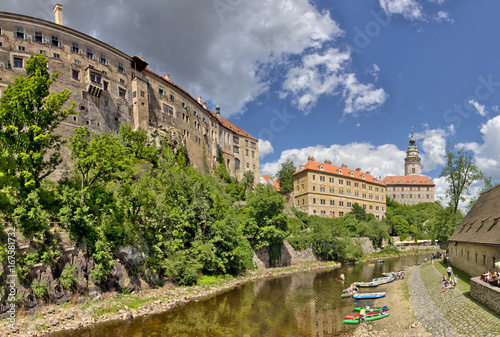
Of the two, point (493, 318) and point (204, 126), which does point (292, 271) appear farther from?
point (204, 126)

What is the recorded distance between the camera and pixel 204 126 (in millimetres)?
63906

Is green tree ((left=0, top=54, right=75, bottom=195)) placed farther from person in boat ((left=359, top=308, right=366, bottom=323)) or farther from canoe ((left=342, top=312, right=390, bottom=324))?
person in boat ((left=359, top=308, right=366, bottom=323))

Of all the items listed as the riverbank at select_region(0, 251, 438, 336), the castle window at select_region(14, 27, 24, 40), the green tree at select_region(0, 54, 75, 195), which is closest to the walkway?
the riverbank at select_region(0, 251, 438, 336)

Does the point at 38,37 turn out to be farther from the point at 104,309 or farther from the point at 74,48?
the point at 104,309

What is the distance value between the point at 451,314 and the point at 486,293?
7.38 ft

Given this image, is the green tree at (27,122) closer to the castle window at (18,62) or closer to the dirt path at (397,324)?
the castle window at (18,62)

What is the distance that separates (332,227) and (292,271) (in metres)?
15.1

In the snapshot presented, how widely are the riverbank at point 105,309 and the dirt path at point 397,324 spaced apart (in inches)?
117

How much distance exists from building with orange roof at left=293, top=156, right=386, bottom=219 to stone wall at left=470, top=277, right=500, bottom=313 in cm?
5154

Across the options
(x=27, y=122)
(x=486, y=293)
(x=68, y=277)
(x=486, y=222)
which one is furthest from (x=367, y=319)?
(x=27, y=122)

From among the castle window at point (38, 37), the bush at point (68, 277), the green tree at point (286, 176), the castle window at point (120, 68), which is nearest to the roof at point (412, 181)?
the green tree at point (286, 176)

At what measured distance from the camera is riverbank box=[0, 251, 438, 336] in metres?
18.2

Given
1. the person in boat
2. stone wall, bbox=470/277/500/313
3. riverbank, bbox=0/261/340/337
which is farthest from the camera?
the person in boat

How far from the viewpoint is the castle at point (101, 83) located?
39031mm
